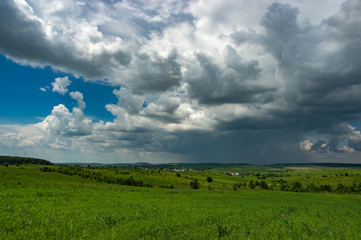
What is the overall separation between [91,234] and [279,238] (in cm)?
1499

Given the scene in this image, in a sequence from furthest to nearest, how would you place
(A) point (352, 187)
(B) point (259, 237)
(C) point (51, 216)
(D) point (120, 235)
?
(A) point (352, 187)
(C) point (51, 216)
(B) point (259, 237)
(D) point (120, 235)

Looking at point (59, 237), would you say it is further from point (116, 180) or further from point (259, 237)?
point (116, 180)

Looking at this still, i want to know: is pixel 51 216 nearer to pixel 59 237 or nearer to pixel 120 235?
pixel 59 237

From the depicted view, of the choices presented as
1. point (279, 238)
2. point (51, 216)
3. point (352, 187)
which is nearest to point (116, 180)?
point (51, 216)

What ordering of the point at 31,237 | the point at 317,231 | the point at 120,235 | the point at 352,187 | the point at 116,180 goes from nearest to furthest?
1. the point at 31,237
2. the point at 120,235
3. the point at 317,231
4. the point at 116,180
5. the point at 352,187

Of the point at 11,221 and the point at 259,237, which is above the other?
the point at 11,221

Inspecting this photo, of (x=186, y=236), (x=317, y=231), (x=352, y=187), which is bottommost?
(x=352, y=187)

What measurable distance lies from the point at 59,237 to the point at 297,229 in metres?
21.5

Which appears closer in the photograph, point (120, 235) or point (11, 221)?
point (120, 235)

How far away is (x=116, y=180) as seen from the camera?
380 ft

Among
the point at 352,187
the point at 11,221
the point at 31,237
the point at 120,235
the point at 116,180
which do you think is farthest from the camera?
the point at 352,187

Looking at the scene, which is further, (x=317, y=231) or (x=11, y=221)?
(x=317, y=231)

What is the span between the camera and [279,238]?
693 inches

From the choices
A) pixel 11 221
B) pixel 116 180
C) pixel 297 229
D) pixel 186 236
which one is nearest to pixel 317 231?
pixel 297 229
